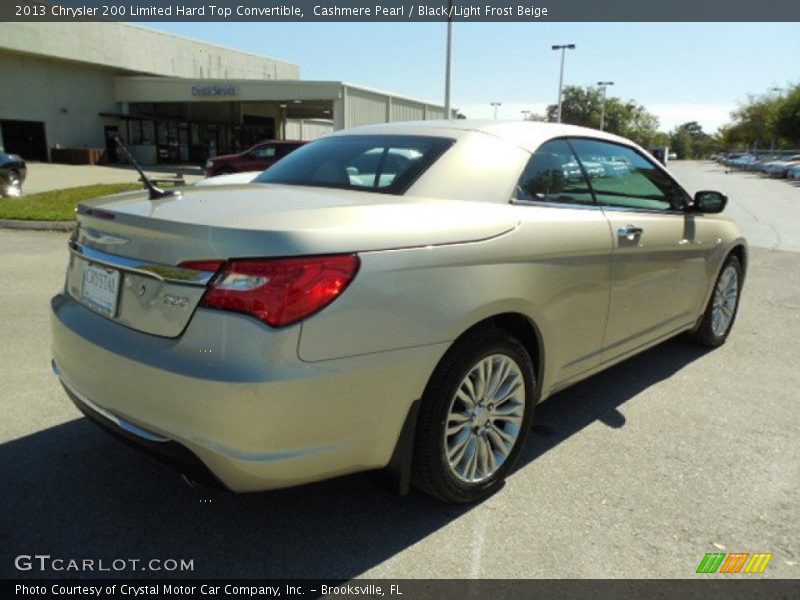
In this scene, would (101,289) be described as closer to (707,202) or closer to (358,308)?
(358,308)

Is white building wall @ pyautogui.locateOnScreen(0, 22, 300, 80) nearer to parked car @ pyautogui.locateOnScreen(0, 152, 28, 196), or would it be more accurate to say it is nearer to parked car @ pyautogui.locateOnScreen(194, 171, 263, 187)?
parked car @ pyautogui.locateOnScreen(0, 152, 28, 196)

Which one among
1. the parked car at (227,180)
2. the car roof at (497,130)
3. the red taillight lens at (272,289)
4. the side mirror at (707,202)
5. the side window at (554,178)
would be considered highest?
the car roof at (497,130)

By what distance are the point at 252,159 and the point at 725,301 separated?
1825 cm

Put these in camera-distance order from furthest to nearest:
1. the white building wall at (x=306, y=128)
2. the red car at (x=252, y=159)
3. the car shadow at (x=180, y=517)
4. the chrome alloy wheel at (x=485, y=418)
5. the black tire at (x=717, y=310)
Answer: the white building wall at (x=306, y=128) → the red car at (x=252, y=159) → the black tire at (x=717, y=310) → the chrome alloy wheel at (x=485, y=418) → the car shadow at (x=180, y=517)

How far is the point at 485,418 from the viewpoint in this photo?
267cm

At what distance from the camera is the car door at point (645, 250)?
3.35m

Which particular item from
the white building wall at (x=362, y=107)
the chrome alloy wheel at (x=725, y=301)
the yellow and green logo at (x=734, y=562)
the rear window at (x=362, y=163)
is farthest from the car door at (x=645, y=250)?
the white building wall at (x=362, y=107)

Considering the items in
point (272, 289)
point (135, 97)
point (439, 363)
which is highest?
point (135, 97)

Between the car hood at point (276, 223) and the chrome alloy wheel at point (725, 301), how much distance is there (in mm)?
2857

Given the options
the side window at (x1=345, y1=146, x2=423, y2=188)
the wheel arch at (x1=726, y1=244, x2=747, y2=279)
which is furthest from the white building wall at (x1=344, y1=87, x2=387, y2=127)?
the side window at (x1=345, y1=146, x2=423, y2=188)

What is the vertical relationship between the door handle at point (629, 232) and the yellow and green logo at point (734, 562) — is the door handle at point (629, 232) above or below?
above

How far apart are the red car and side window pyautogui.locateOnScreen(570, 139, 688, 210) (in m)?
17.6

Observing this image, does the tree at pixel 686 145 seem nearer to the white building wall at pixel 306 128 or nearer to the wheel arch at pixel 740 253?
the white building wall at pixel 306 128

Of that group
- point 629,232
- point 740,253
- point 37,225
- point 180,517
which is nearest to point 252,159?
point 37,225
